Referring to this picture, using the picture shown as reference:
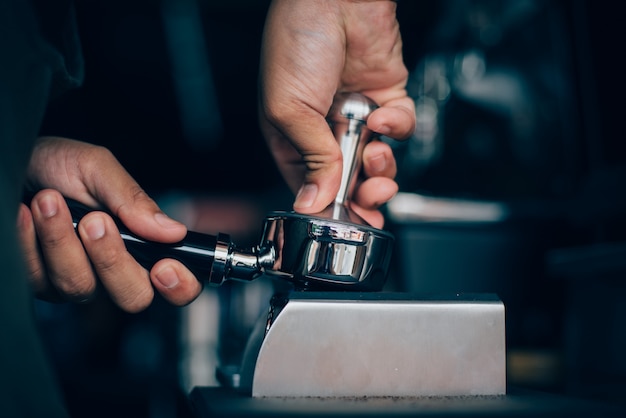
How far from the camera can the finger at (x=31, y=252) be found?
0.71 m

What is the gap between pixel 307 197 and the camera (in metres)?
0.76

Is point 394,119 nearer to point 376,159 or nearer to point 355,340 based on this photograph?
point 376,159

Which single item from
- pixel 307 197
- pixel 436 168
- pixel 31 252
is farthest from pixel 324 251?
pixel 436 168

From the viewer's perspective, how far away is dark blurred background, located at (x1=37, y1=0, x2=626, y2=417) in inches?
48.5

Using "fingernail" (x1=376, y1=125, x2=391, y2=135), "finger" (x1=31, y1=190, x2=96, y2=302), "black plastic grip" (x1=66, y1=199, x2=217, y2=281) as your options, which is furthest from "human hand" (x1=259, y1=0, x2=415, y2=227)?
"finger" (x1=31, y1=190, x2=96, y2=302)

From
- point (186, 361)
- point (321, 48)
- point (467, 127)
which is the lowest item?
point (186, 361)

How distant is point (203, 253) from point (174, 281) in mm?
59

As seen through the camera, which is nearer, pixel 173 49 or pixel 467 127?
pixel 467 127

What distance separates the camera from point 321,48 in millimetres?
778

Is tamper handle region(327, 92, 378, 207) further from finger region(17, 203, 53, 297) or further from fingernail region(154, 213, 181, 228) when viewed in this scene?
finger region(17, 203, 53, 297)

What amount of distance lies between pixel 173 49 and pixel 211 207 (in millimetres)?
1244

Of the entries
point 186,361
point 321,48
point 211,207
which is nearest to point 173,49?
point 211,207

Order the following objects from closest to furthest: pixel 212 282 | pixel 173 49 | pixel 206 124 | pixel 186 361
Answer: pixel 212 282, pixel 186 361, pixel 173 49, pixel 206 124

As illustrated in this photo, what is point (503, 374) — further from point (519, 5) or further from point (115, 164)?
point (519, 5)
